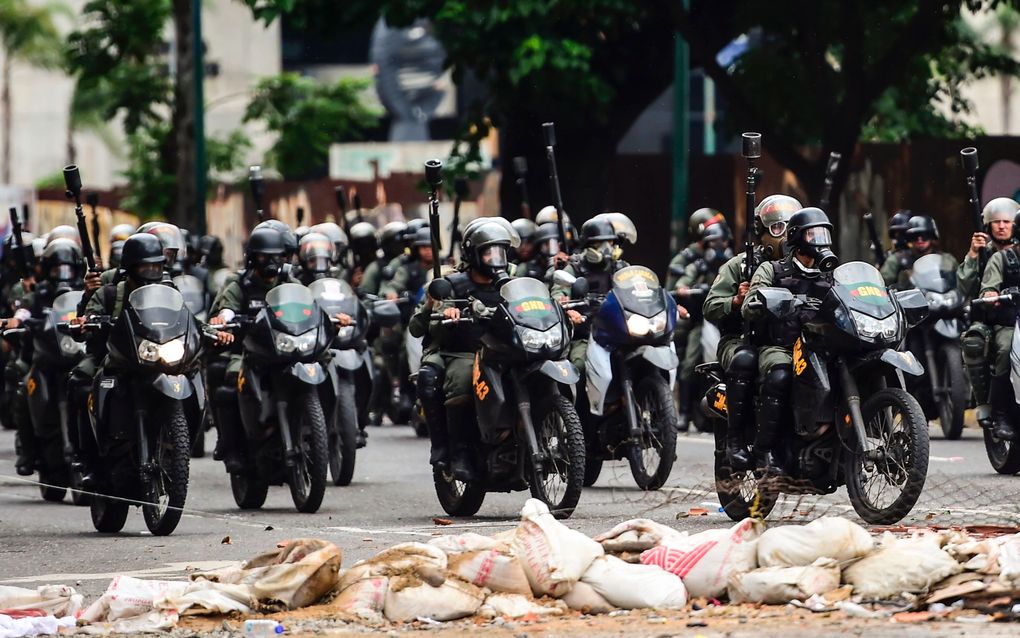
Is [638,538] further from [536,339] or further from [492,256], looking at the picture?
[492,256]

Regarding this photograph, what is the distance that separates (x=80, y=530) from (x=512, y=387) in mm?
2673

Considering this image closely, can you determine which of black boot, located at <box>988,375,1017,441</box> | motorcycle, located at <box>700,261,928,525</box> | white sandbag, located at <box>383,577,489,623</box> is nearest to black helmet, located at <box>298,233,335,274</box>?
black boot, located at <box>988,375,1017,441</box>

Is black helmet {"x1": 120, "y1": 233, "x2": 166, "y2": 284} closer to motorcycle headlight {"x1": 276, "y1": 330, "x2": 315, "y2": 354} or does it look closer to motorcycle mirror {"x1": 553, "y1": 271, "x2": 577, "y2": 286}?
motorcycle headlight {"x1": 276, "y1": 330, "x2": 315, "y2": 354}

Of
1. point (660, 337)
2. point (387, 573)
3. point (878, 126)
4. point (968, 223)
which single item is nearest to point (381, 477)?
point (660, 337)

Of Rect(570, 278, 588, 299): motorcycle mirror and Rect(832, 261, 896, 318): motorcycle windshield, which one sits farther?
Rect(570, 278, 588, 299): motorcycle mirror

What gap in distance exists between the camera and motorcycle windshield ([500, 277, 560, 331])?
1226 cm

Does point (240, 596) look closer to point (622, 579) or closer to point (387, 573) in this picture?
point (387, 573)

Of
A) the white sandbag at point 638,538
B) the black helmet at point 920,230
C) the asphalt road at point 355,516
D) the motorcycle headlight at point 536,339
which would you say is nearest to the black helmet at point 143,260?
the asphalt road at point 355,516

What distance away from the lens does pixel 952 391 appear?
56.6 feet

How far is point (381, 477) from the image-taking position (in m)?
16.0

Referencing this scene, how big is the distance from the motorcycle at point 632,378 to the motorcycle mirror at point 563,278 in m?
1.10

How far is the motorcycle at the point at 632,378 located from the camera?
1365 cm

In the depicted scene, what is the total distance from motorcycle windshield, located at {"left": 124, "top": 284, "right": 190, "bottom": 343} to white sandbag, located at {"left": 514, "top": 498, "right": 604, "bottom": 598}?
4256 millimetres

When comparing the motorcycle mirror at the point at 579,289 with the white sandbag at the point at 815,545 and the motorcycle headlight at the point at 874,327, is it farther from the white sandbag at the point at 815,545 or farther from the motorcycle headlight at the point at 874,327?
the white sandbag at the point at 815,545
